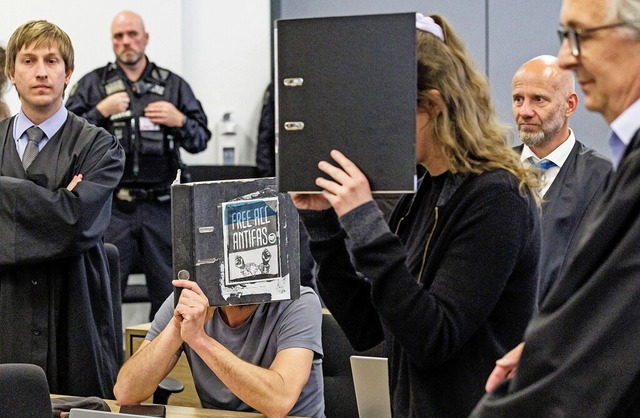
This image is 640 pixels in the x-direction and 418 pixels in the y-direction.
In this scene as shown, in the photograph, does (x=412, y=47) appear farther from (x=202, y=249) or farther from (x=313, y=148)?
(x=202, y=249)

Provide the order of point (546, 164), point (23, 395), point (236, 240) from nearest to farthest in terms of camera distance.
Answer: point (23, 395) → point (236, 240) → point (546, 164)

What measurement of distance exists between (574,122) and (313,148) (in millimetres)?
4565

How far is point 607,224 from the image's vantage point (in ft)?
3.92

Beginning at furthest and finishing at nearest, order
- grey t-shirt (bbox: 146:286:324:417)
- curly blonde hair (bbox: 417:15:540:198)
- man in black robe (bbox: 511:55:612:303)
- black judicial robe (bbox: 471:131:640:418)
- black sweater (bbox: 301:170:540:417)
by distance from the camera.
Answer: man in black robe (bbox: 511:55:612:303), grey t-shirt (bbox: 146:286:324:417), curly blonde hair (bbox: 417:15:540:198), black sweater (bbox: 301:170:540:417), black judicial robe (bbox: 471:131:640:418)

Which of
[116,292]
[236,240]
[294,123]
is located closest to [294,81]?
[294,123]

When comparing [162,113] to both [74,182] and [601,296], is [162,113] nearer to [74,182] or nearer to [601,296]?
[74,182]

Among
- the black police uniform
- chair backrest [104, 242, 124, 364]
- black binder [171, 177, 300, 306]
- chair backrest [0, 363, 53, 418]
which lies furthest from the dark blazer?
the black police uniform

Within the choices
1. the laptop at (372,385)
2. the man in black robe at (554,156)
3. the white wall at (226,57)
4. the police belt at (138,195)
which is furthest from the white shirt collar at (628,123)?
the white wall at (226,57)

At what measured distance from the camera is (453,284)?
1756 millimetres

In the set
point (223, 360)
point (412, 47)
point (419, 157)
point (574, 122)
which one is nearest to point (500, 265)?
point (419, 157)

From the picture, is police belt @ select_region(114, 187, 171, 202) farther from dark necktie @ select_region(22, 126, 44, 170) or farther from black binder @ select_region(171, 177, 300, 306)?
black binder @ select_region(171, 177, 300, 306)

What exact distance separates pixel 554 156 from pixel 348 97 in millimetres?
2135

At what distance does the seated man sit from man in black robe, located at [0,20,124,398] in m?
0.54

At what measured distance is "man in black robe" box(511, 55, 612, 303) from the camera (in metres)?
3.35
